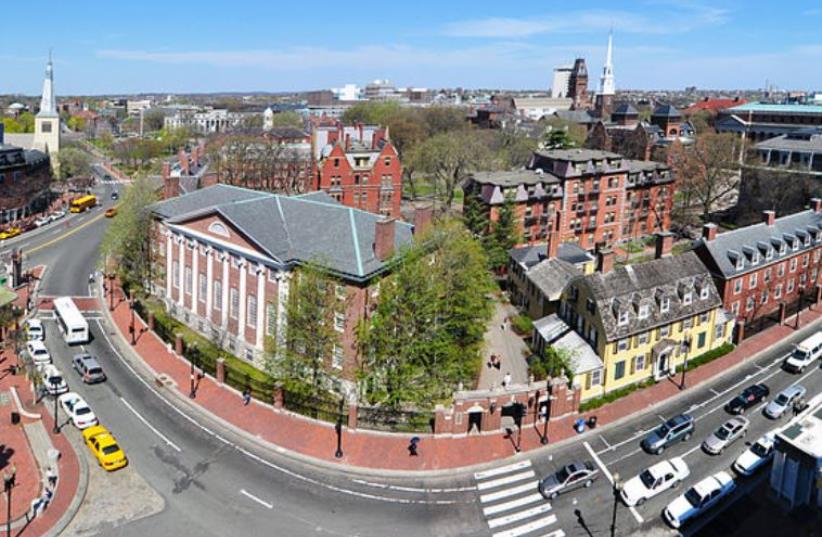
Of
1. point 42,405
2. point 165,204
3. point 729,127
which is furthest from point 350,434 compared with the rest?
point 729,127

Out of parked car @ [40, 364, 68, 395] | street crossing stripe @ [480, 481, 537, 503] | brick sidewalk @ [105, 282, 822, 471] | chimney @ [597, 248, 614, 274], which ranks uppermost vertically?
chimney @ [597, 248, 614, 274]

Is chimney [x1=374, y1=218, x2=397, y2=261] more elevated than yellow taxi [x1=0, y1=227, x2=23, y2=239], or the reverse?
chimney [x1=374, y1=218, x2=397, y2=261]

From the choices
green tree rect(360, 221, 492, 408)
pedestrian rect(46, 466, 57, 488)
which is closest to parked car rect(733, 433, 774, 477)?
green tree rect(360, 221, 492, 408)

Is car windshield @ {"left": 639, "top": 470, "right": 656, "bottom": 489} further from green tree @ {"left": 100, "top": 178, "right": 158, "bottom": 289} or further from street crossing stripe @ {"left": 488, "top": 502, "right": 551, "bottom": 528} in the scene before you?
green tree @ {"left": 100, "top": 178, "right": 158, "bottom": 289}

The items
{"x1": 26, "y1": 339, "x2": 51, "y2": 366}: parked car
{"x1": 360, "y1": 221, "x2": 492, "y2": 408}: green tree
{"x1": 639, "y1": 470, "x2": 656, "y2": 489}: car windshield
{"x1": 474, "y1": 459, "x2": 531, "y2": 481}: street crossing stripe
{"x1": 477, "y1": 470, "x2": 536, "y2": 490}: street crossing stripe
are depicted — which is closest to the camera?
{"x1": 639, "y1": 470, "x2": 656, "y2": 489}: car windshield

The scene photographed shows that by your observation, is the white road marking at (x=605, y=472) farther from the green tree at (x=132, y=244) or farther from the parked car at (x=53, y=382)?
the green tree at (x=132, y=244)

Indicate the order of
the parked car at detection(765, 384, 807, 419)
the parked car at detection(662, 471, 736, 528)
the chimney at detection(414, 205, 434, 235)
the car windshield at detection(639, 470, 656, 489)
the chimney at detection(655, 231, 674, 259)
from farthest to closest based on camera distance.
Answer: the chimney at detection(655, 231, 674, 259)
the chimney at detection(414, 205, 434, 235)
the parked car at detection(765, 384, 807, 419)
the car windshield at detection(639, 470, 656, 489)
the parked car at detection(662, 471, 736, 528)

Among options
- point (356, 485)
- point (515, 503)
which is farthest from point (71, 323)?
point (515, 503)

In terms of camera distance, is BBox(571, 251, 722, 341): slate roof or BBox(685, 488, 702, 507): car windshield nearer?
BBox(685, 488, 702, 507): car windshield
